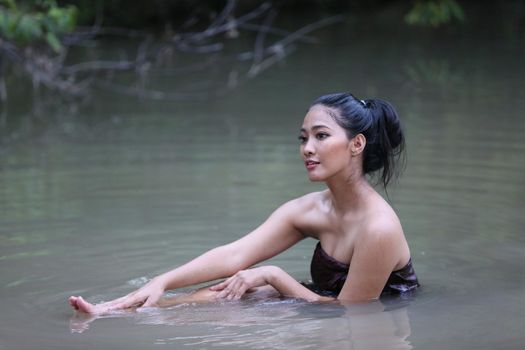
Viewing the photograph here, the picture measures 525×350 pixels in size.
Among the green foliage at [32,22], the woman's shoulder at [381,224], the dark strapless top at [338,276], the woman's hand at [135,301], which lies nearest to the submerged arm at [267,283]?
the dark strapless top at [338,276]

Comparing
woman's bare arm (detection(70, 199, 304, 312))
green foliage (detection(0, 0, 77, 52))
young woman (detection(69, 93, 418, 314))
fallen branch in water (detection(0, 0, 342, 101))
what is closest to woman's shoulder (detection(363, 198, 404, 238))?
young woman (detection(69, 93, 418, 314))

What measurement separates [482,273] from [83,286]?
1.87 meters

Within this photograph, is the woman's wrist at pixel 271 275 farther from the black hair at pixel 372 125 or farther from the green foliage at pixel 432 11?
the green foliage at pixel 432 11

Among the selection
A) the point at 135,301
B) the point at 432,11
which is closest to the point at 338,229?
the point at 135,301

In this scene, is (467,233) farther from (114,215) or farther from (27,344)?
(27,344)

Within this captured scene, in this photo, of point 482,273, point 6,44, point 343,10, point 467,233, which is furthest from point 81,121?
point 343,10

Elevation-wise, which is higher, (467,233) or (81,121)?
(81,121)

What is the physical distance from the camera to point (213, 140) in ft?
28.2

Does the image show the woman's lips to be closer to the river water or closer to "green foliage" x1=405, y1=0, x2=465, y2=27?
the river water

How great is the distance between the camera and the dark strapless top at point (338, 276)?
169 inches

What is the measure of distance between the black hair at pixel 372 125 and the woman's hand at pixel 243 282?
61 cm

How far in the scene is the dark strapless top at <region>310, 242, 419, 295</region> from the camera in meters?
4.30

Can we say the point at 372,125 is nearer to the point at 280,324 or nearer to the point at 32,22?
the point at 280,324

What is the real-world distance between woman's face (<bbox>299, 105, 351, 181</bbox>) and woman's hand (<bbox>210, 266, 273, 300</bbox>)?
1.51 ft
